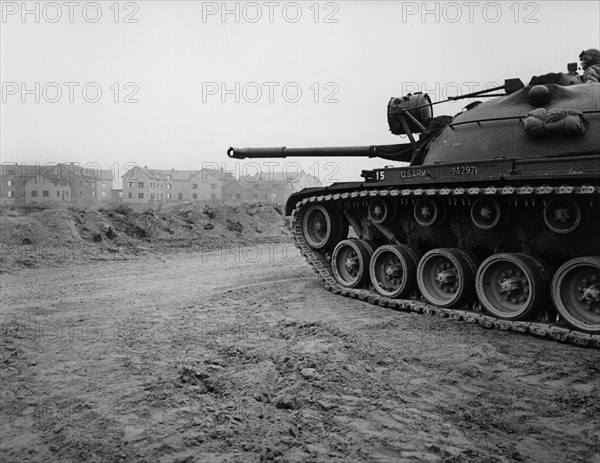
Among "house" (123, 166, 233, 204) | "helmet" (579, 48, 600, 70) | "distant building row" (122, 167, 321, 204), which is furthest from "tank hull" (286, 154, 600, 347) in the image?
"distant building row" (122, 167, 321, 204)

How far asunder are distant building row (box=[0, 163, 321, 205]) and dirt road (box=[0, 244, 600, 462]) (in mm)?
45168

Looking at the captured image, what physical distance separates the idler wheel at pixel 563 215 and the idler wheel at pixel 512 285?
54 centimetres

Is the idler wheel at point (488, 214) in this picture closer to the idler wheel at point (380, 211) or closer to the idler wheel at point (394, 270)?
the idler wheel at point (394, 270)

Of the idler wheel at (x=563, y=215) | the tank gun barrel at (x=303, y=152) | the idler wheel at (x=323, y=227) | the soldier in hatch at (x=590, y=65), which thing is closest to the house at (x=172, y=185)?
the tank gun barrel at (x=303, y=152)

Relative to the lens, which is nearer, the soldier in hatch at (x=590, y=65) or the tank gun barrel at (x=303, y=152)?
the soldier in hatch at (x=590, y=65)

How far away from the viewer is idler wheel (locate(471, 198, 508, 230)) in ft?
23.7

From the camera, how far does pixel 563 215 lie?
6516 millimetres

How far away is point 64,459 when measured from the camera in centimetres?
328

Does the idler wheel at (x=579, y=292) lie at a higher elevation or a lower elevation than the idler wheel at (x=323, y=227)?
lower

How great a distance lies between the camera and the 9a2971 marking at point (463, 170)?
7.13 meters

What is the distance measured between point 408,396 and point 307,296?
4.71 m

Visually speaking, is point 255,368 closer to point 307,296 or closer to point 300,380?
point 300,380

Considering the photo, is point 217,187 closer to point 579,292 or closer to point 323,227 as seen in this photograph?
point 323,227

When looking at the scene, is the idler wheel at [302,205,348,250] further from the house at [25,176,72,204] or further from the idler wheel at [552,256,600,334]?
the house at [25,176,72,204]
